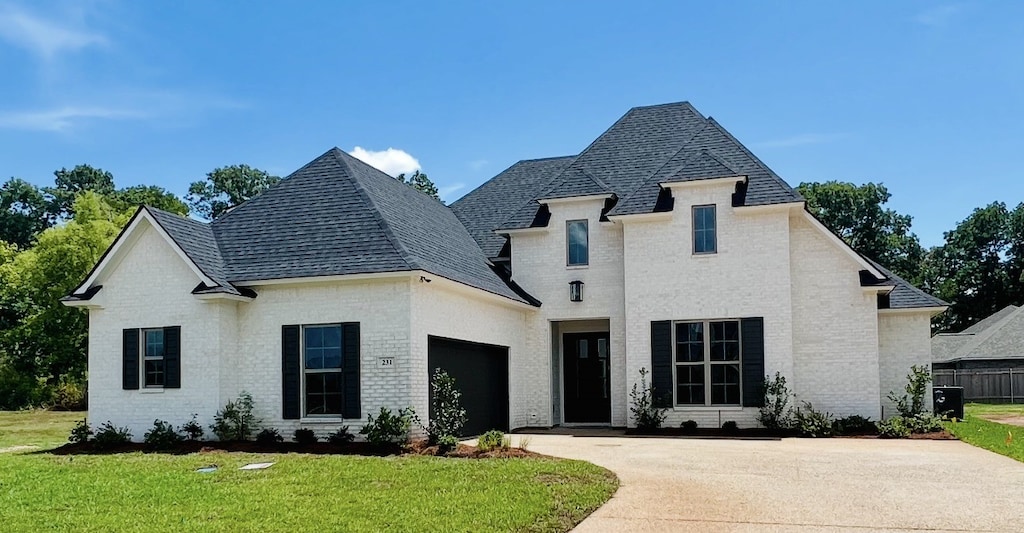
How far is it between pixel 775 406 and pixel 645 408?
2.84 m

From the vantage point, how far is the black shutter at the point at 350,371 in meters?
17.6

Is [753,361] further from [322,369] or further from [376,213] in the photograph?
[322,369]

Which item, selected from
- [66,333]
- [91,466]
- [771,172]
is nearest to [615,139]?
[771,172]

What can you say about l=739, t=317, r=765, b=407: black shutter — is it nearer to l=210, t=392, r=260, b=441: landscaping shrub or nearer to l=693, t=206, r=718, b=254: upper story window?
l=693, t=206, r=718, b=254: upper story window

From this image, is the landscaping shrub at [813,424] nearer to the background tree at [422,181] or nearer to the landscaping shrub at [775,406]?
the landscaping shrub at [775,406]

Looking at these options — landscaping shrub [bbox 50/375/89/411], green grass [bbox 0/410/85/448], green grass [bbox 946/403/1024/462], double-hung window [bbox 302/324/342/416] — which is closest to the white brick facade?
double-hung window [bbox 302/324/342/416]

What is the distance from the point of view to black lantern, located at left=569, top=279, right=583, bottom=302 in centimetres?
2302

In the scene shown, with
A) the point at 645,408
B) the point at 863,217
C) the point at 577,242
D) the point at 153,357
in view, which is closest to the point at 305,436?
the point at 153,357

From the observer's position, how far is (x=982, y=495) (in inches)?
446

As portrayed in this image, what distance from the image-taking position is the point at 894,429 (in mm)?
19828

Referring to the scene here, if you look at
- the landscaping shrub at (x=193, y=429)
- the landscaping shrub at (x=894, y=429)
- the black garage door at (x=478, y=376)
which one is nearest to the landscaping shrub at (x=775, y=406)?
the landscaping shrub at (x=894, y=429)

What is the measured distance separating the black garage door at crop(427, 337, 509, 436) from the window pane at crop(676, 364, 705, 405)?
156 inches

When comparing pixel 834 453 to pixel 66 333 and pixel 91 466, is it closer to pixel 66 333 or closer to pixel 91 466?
pixel 91 466

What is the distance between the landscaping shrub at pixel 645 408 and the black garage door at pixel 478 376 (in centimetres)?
296
